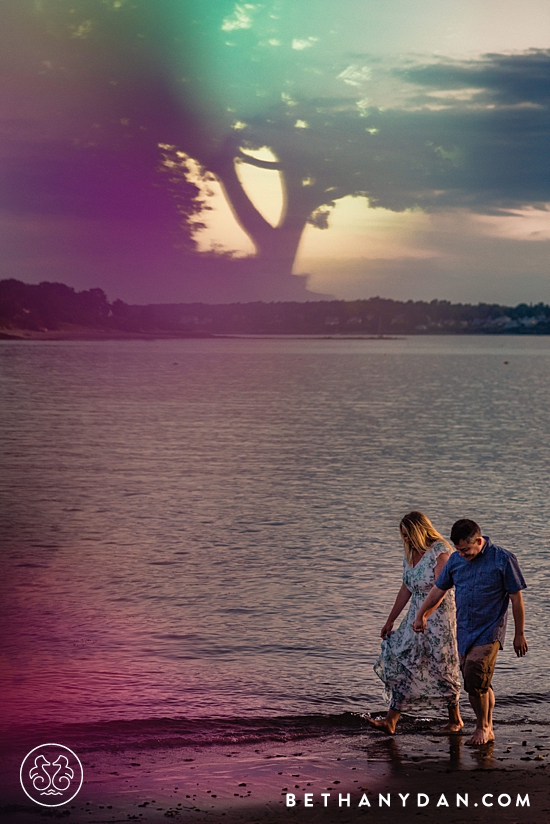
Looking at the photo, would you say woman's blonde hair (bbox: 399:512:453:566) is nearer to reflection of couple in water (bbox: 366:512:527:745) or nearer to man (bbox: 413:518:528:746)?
reflection of couple in water (bbox: 366:512:527:745)

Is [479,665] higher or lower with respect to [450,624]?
lower

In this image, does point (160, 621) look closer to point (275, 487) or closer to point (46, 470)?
point (275, 487)

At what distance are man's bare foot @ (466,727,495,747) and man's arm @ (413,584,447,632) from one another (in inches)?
38.4

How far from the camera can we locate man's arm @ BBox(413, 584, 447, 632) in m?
7.57

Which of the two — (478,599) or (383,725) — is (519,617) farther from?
(383,725)

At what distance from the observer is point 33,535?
20.1 meters

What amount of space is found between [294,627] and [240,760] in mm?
4845

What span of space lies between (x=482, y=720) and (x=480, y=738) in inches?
5.6

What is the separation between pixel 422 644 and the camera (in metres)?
7.94

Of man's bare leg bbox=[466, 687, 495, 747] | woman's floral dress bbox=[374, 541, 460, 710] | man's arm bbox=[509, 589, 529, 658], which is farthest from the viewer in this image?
woman's floral dress bbox=[374, 541, 460, 710]

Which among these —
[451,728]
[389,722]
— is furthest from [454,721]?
[389,722]

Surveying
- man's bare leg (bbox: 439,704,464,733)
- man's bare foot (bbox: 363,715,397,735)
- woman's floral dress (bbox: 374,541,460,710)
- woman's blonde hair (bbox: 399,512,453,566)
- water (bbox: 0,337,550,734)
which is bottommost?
water (bbox: 0,337,550,734)

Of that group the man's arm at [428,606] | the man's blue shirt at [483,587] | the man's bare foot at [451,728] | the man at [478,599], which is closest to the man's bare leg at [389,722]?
the man's bare foot at [451,728]

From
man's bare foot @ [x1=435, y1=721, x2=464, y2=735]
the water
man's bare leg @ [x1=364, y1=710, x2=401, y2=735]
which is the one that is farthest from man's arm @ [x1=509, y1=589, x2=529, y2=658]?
the water
